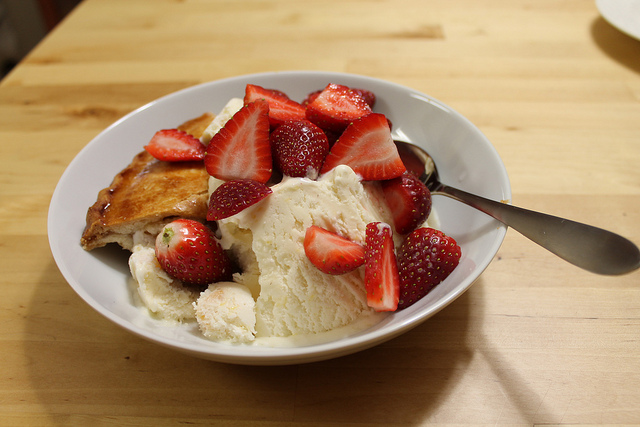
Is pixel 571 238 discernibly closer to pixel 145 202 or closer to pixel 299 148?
pixel 299 148

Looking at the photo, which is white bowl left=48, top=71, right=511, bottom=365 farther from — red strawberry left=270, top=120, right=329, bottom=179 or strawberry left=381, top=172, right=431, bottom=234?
red strawberry left=270, top=120, right=329, bottom=179

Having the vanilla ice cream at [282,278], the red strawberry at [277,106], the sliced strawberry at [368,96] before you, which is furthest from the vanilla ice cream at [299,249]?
the sliced strawberry at [368,96]

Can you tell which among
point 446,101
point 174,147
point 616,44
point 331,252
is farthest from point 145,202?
point 616,44

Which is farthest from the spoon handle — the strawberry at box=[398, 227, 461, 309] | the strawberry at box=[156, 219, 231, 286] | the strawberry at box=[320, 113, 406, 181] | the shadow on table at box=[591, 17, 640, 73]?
the shadow on table at box=[591, 17, 640, 73]

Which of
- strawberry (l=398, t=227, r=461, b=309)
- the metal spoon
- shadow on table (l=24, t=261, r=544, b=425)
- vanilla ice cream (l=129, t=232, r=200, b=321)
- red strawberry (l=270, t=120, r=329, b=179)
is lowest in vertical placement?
shadow on table (l=24, t=261, r=544, b=425)

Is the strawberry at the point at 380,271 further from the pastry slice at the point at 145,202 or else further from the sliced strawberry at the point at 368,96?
the sliced strawberry at the point at 368,96

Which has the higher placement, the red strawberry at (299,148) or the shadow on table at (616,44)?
the red strawberry at (299,148)
